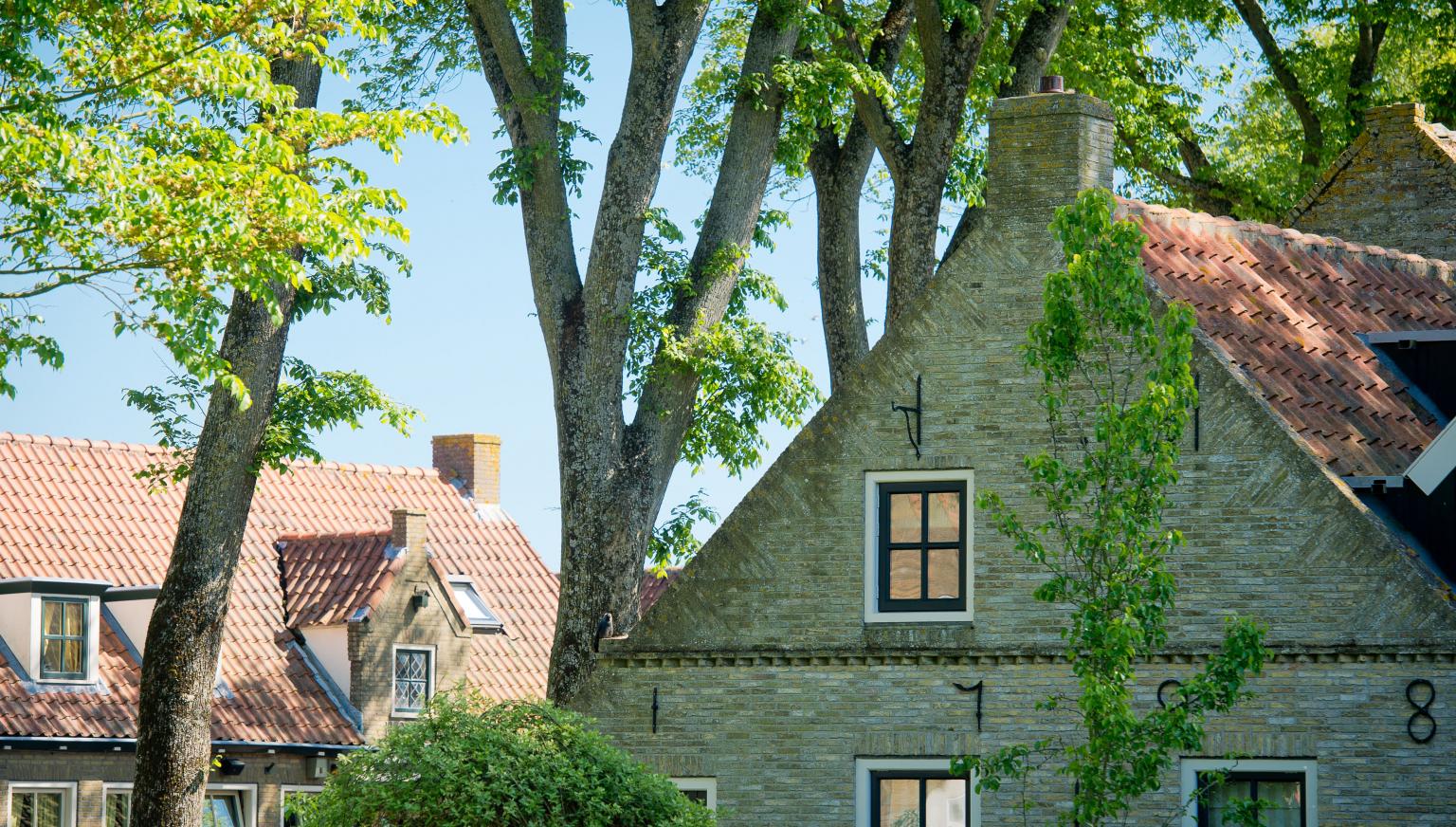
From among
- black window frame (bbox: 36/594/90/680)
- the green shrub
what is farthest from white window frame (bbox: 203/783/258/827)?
the green shrub

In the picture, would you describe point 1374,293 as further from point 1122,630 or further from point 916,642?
point 1122,630

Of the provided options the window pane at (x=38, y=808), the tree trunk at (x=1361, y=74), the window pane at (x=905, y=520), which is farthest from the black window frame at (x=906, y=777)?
the tree trunk at (x=1361, y=74)

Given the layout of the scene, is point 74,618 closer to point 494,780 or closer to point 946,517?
point 946,517

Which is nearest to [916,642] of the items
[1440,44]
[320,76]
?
[320,76]

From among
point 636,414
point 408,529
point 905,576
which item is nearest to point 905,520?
point 905,576

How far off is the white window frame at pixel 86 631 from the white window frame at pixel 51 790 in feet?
4.83

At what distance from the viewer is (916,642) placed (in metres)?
15.8

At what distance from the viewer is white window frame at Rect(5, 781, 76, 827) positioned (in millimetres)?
24125

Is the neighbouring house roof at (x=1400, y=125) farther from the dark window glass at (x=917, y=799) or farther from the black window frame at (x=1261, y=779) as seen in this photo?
the dark window glass at (x=917, y=799)

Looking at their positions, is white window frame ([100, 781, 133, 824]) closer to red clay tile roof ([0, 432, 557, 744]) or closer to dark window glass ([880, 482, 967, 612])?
red clay tile roof ([0, 432, 557, 744])

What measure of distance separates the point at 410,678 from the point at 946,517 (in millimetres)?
16100

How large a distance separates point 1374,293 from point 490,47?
9.39 metres

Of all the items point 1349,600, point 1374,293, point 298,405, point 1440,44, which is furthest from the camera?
point 1440,44

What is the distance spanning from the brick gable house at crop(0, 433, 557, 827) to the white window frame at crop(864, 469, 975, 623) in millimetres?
13175
